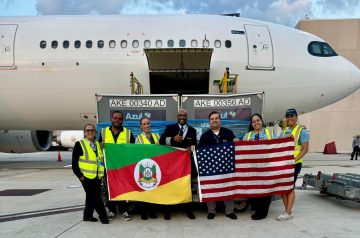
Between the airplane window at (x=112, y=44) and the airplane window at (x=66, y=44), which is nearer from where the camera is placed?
the airplane window at (x=112, y=44)

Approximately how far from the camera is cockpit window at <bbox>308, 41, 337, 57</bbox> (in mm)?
13014

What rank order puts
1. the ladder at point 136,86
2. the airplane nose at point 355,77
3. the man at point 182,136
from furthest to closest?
the airplane nose at point 355,77, the ladder at point 136,86, the man at point 182,136

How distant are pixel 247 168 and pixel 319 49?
350 inches

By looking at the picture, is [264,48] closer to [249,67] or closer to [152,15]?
[249,67]

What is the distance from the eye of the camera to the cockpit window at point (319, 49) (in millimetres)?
13014

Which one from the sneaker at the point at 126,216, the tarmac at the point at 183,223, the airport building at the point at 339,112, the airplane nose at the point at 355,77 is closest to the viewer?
the tarmac at the point at 183,223

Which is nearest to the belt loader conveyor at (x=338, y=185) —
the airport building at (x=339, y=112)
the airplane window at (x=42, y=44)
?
the airplane window at (x=42, y=44)

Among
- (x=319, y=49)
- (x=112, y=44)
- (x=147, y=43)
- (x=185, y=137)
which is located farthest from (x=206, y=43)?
(x=185, y=137)

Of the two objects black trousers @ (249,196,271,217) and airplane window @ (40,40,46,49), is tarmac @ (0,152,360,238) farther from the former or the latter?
airplane window @ (40,40,46,49)

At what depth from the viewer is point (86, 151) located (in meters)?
5.44

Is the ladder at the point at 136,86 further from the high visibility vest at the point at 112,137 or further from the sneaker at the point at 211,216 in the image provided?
the sneaker at the point at 211,216

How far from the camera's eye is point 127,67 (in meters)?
12.3

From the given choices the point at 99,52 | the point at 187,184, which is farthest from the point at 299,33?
the point at 187,184

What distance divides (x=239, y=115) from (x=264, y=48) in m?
6.00
